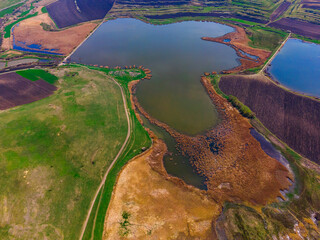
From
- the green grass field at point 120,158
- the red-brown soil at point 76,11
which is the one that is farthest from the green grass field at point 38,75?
the red-brown soil at point 76,11

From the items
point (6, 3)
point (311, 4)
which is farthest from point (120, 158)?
point (311, 4)

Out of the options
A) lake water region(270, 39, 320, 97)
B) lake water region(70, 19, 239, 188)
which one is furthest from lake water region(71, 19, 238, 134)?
lake water region(270, 39, 320, 97)

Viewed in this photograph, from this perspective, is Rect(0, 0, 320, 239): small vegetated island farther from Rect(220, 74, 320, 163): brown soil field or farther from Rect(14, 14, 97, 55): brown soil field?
Rect(14, 14, 97, 55): brown soil field

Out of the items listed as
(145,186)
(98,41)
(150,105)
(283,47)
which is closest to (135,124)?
(150,105)

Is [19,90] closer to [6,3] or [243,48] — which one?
[243,48]

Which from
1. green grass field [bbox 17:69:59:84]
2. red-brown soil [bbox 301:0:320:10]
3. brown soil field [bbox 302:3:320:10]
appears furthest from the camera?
red-brown soil [bbox 301:0:320:10]

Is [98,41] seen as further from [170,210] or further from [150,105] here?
[170,210]

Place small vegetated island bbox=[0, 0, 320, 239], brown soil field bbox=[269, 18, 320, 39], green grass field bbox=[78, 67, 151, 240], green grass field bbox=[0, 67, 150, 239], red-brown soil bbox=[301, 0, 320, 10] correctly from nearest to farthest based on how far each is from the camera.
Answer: green grass field bbox=[0, 67, 150, 239]
green grass field bbox=[78, 67, 151, 240]
small vegetated island bbox=[0, 0, 320, 239]
brown soil field bbox=[269, 18, 320, 39]
red-brown soil bbox=[301, 0, 320, 10]
